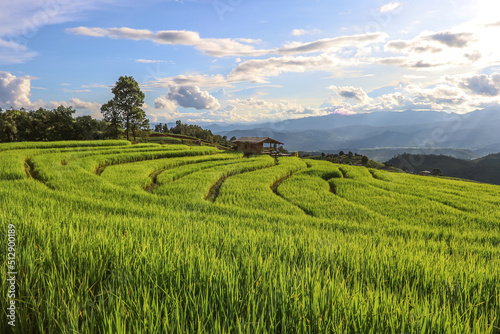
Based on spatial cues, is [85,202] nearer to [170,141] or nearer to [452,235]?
[452,235]

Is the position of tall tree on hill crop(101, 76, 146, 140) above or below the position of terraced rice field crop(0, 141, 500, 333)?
above

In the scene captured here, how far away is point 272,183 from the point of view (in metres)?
24.1

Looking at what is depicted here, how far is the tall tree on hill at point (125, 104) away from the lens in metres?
53.2

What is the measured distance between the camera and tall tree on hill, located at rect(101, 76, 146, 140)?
175 ft

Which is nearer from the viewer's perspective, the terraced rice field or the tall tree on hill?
the terraced rice field

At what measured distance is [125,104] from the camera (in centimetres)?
5431

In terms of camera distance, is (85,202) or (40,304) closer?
(40,304)

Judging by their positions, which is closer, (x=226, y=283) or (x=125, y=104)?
(x=226, y=283)

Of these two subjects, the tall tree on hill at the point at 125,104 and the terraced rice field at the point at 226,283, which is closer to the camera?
the terraced rice field at the point at 226,283

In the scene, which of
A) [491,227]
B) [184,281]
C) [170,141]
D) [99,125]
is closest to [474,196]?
[491,227]

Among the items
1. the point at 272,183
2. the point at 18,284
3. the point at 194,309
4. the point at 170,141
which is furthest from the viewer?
the point at 170,141

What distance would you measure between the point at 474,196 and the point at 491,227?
10.3 m

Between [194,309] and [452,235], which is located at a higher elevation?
[194,309]

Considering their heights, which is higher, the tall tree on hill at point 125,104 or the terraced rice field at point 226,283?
the tall tree on hill at point 125,104
